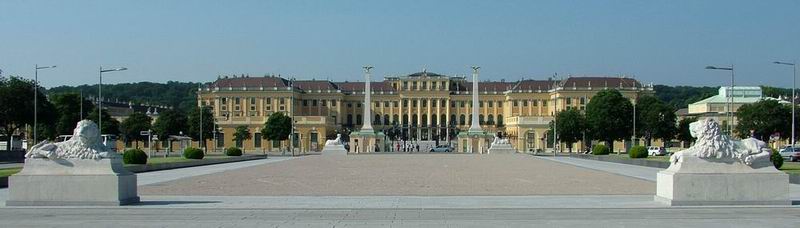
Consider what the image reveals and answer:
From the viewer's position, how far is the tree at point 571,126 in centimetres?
11556

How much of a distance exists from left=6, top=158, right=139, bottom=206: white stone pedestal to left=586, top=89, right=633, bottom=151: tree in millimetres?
93896

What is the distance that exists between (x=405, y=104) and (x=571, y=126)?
81716 mm

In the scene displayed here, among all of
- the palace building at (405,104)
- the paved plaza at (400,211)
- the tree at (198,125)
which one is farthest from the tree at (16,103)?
the palace building at (405,104)

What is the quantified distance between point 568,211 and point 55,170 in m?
10.3

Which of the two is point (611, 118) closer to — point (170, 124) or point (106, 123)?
point (170, 124)

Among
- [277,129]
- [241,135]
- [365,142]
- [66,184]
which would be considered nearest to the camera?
[66,184]

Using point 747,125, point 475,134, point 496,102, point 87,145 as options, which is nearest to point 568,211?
point 87,145

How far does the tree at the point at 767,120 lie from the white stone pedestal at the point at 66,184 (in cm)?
8464

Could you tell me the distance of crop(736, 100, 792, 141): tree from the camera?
95.0m

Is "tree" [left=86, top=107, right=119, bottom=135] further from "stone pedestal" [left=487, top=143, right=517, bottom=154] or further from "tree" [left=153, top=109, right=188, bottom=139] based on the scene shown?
"stone pedestal" [left=487, top=143, right=517, bottom=154]

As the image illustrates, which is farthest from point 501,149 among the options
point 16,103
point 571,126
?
point 16,103

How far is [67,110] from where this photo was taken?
107m

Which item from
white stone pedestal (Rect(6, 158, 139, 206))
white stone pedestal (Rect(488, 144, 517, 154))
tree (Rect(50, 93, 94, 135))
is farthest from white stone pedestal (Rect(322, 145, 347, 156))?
white stone pedestal (Rect(6, 158, 139, 206))

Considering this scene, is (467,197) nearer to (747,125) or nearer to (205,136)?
(747,125)
